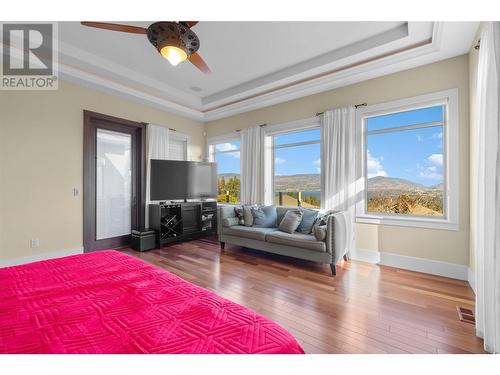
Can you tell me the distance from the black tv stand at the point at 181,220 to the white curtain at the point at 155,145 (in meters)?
0.42

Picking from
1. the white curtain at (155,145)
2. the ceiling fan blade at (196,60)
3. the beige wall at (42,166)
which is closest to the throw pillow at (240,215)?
the white curtain at (155,145)

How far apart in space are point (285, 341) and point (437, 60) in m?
4.03

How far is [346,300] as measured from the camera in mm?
2357

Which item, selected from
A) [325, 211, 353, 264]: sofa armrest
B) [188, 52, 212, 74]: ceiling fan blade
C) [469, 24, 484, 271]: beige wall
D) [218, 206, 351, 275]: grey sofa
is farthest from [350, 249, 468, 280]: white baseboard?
[188, 52, 212, 74]: ceiling fan blade

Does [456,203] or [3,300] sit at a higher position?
[456,203]

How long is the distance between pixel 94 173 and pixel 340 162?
14.4ft

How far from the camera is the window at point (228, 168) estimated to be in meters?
5.67

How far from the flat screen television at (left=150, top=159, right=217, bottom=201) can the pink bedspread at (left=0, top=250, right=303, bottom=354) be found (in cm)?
327

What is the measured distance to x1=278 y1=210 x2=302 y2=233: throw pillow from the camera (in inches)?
141

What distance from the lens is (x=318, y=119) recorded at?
13.7 feet

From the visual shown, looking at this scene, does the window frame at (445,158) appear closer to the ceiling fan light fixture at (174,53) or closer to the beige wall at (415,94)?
the beige wall at (415,94)

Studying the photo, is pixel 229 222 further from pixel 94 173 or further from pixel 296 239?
pixel 94 173

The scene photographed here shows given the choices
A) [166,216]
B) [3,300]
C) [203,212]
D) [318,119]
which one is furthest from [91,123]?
[318,119]
